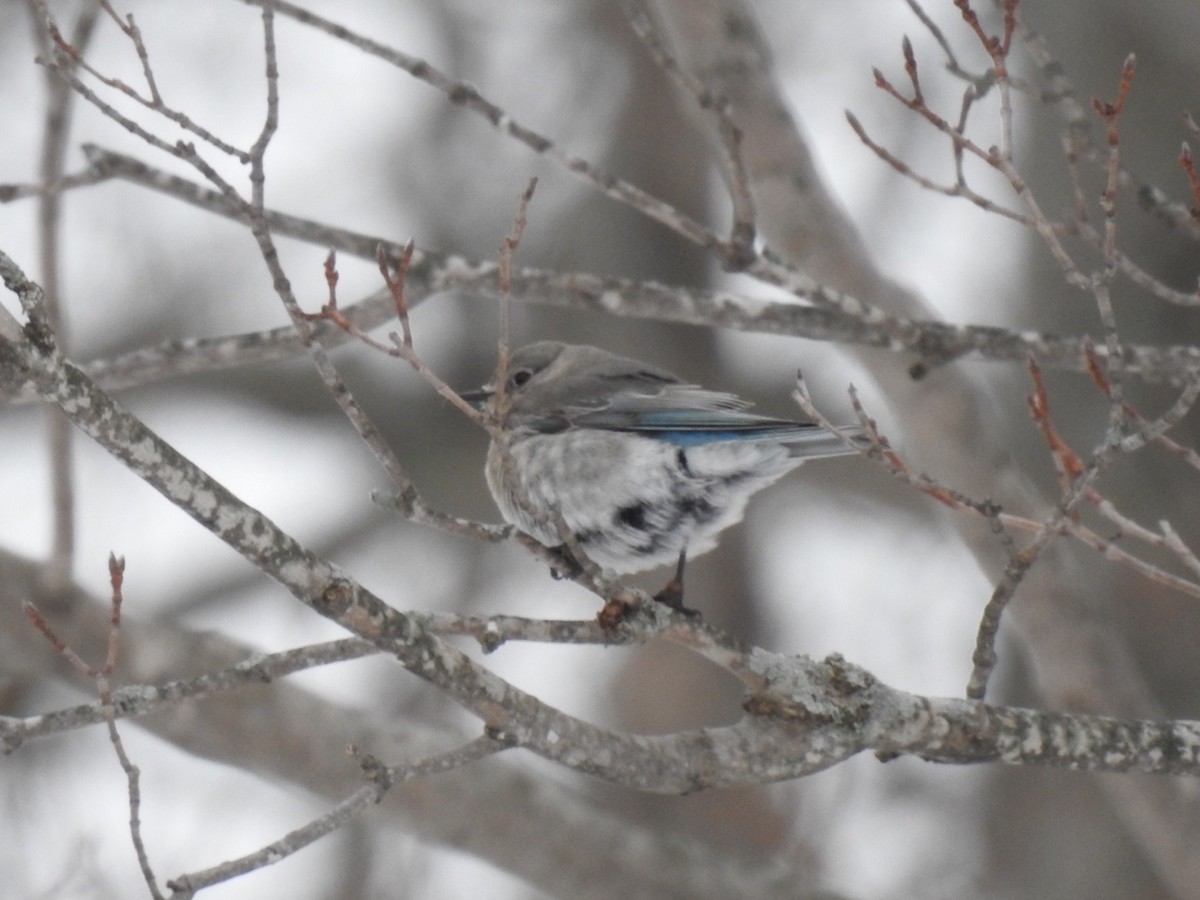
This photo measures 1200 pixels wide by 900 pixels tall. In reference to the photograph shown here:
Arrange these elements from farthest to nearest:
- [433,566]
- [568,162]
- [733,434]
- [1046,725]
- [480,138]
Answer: [480,138] < [433,566] < [733,434] < [568,162] < [1046,725]

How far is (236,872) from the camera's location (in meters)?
2.52

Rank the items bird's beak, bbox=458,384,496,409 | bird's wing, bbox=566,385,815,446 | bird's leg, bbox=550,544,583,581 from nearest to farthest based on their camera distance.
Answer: bird's leg, bbox=550,544,583,581 < bird's wing, bbox=566,385,815,446 < bird's beak, bbox=458,384,496,409

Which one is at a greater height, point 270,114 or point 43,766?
point 43,766

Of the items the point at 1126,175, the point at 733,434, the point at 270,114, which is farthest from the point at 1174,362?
the point at 270,114

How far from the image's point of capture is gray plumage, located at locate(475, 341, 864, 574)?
14.0 feet

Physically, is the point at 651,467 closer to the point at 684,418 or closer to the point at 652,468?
the point at 652,468

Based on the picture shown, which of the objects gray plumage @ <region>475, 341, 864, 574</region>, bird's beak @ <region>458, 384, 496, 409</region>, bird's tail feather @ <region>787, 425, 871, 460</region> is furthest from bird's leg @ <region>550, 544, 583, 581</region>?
bird's beak @ <region>458, 384, 496, 409</region>

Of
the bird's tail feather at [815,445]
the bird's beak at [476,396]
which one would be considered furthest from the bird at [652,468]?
the bird's beak at [476,396]

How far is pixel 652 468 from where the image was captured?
14.4 feet

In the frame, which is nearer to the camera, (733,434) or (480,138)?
(733,434)

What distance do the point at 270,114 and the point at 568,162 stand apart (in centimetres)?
107

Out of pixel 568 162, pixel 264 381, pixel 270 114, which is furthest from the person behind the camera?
pixel 264 381

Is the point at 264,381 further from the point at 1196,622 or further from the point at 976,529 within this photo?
the point at 1196,622

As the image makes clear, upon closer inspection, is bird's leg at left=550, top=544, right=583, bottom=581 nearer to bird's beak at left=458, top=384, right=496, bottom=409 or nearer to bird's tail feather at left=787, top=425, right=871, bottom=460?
bird's tail feather at left=787, top=425, right=871, bottom=460
